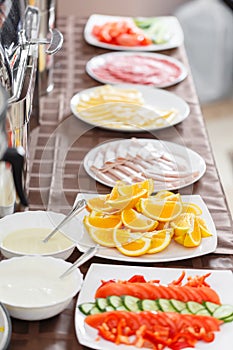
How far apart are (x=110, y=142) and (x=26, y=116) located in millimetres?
385

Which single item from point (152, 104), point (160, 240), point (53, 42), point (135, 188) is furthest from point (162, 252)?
point (152, 104)

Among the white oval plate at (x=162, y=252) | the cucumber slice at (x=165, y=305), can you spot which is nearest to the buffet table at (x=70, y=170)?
the white oval plate at (x=162, y=252)

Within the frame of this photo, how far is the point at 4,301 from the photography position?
1.14m

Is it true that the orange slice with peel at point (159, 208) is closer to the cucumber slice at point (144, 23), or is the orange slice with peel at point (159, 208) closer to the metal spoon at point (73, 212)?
the metal spoon at point (73, 212)

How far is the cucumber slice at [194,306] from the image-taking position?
117cm

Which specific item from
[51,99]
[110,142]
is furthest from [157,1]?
[110,142]

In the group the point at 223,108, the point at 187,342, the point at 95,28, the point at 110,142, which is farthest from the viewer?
the point at 223,108

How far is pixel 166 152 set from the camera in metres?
1.64

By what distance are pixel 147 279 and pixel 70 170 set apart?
387mm

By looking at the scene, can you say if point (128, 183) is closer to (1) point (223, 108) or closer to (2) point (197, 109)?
(2) point (197, 109)

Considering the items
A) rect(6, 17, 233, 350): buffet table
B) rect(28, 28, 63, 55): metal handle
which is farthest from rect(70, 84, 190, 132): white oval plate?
rect(28, 28, 63, 55): metal handle

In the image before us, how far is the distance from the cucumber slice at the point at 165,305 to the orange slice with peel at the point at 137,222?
19 centimetres

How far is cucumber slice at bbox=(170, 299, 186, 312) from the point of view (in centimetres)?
117

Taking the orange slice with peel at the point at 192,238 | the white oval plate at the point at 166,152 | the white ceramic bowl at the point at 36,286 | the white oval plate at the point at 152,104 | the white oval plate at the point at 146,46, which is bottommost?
the white oval plate at the point at 146,46
